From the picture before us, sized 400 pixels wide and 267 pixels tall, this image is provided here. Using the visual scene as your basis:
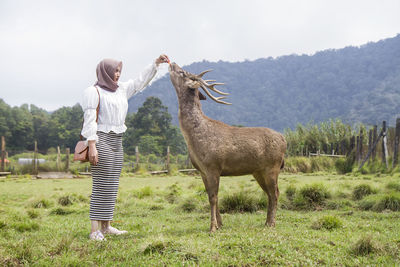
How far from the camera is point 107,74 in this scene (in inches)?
191

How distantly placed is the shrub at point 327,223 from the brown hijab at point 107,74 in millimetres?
3638

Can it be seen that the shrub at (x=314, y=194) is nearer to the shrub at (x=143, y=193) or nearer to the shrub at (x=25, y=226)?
the shrub at (x=143, y=193)

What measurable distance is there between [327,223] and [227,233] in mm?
1711

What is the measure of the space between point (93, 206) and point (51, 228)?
1219 mm

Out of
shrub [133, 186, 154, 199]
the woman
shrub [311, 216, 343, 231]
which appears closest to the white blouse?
the woman

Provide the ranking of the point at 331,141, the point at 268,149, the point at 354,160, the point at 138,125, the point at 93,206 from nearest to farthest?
the point at 93,206
the point at 268,149
the point at 354,160
the point at 331,141
the point at 138,125

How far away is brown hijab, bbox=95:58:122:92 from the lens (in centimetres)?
482

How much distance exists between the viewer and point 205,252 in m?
3.50

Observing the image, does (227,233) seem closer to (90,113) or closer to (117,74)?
(90,113)

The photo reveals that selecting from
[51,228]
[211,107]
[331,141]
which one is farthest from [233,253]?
[211,107]

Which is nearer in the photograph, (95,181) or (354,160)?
(95,181)

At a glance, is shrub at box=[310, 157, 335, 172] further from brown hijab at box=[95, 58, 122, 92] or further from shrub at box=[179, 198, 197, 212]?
brown hijab at box=[95, 58, 122, 92]

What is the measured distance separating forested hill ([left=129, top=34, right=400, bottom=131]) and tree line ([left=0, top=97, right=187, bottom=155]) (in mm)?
75123

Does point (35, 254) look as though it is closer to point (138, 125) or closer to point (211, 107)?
point (138, 125)
